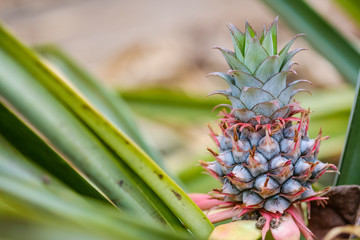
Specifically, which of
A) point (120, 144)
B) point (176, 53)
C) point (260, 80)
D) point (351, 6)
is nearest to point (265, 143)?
point (260, 80)

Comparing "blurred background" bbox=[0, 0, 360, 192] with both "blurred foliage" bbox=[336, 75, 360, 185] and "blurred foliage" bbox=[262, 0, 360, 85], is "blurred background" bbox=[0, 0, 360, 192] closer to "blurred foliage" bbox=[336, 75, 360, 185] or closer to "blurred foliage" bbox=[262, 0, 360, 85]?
"blurred foliage" bbox=[262, 0, 360, 85]

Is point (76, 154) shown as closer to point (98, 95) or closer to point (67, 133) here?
point (67, 133)

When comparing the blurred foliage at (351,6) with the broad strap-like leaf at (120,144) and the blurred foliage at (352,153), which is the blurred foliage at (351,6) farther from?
the broad strap-like leaf at (120,144)

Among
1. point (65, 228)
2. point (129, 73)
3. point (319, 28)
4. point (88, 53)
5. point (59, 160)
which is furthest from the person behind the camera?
point (88, 53)

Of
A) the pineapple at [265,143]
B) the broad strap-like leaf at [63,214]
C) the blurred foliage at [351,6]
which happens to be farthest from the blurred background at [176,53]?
the broad strap-like leaf at [63,214]

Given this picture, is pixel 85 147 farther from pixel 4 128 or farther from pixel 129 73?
pixel 129 73

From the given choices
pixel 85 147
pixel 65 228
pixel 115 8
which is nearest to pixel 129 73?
pixel 115 8

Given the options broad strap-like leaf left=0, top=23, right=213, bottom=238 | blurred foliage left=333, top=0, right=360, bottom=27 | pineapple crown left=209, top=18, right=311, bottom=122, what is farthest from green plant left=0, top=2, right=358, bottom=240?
blurred foliage left=333, top=0, right=360, bottom=27
